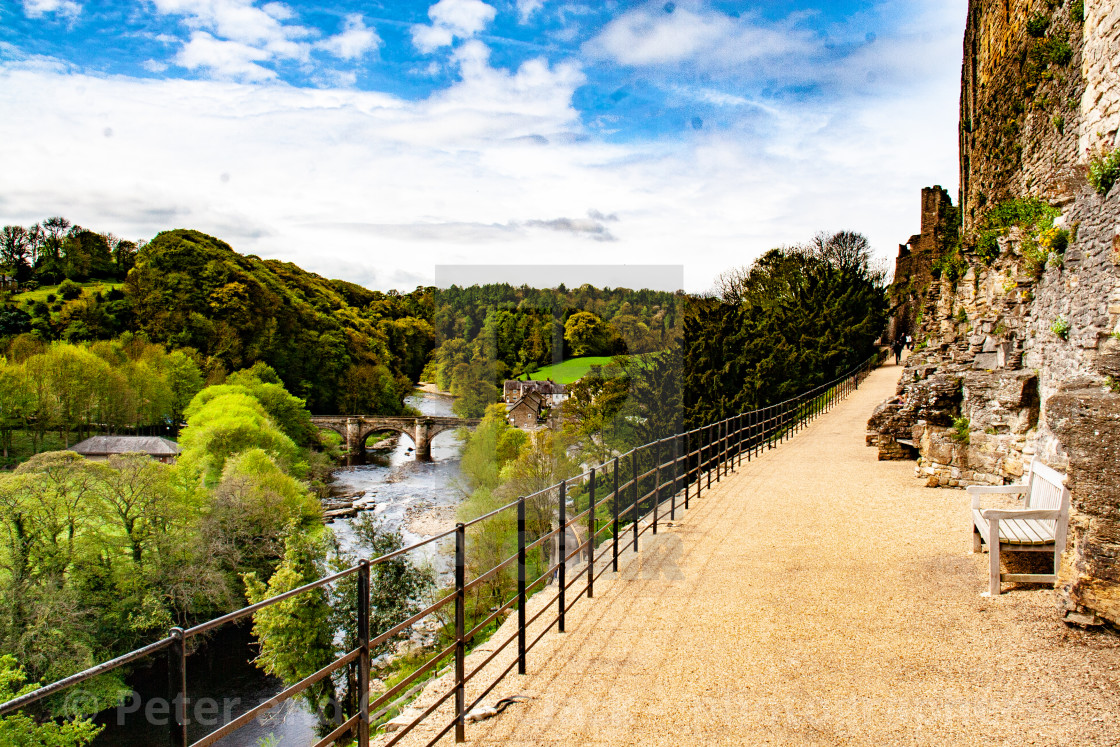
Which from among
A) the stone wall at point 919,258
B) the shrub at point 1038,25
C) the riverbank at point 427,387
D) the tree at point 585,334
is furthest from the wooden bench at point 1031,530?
the riverbank at point 427,387

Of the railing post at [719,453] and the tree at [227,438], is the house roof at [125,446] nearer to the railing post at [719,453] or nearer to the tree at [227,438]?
the tree at [227,438]

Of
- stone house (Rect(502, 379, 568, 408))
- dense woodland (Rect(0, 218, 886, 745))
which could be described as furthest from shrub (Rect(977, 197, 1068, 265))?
stone house (Rect(502, 379, 568, 408))

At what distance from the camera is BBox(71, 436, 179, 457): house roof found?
41.8m

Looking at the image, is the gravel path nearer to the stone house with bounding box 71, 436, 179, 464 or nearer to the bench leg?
the bench leg

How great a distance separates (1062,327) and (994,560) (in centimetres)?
345

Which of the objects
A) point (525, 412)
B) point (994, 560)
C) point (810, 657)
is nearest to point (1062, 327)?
point (994, 560)

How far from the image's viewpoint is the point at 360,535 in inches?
1099

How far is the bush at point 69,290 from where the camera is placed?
62.7 m

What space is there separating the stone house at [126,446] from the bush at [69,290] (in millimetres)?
25679

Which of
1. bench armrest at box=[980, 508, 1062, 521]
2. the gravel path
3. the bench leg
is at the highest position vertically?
bench armrest at box=[980, 508, 1062, 521]

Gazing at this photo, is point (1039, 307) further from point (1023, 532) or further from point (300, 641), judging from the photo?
point (300, 641)

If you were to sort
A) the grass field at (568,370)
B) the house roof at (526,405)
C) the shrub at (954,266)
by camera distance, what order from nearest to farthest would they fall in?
the shrub at (954,266)
the grass field at (568,370)
the house roof at (526,405)

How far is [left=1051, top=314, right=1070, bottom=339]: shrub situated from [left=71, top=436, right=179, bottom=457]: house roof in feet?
143

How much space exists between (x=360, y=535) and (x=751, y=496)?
21291 mm
